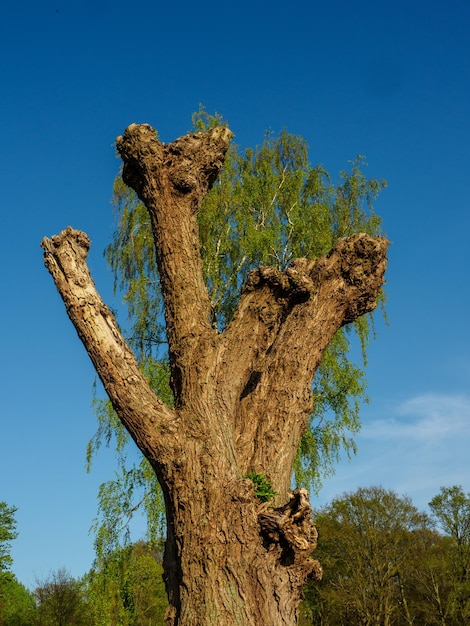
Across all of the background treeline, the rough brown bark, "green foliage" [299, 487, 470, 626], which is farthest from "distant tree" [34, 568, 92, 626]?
the rough brown bark

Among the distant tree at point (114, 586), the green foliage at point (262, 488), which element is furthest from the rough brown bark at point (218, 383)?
the distant tree at point (114, 586)

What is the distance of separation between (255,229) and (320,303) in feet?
24.3

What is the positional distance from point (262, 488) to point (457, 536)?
27213 mm

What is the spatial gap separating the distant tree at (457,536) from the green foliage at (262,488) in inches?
987

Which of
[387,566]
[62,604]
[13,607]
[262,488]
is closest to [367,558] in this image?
[387,566]

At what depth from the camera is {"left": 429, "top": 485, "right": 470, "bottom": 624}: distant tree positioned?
93.1 ft

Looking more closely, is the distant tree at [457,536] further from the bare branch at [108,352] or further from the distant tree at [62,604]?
the bare branch at [108,352]

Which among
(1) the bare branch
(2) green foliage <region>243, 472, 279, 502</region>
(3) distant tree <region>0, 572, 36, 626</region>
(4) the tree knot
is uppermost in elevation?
(3) distant tree <region>0, 572, 36, 626</region>

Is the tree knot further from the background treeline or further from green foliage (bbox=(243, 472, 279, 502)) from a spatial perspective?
the background treeline

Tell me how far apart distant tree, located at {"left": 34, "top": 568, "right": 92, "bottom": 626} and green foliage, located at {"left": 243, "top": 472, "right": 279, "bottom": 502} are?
2883 cm

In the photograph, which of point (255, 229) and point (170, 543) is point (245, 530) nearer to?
point (170, 543)

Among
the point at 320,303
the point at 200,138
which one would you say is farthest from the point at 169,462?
the point at 200,138

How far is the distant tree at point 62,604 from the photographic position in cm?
3294

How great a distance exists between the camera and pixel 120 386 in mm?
6504
